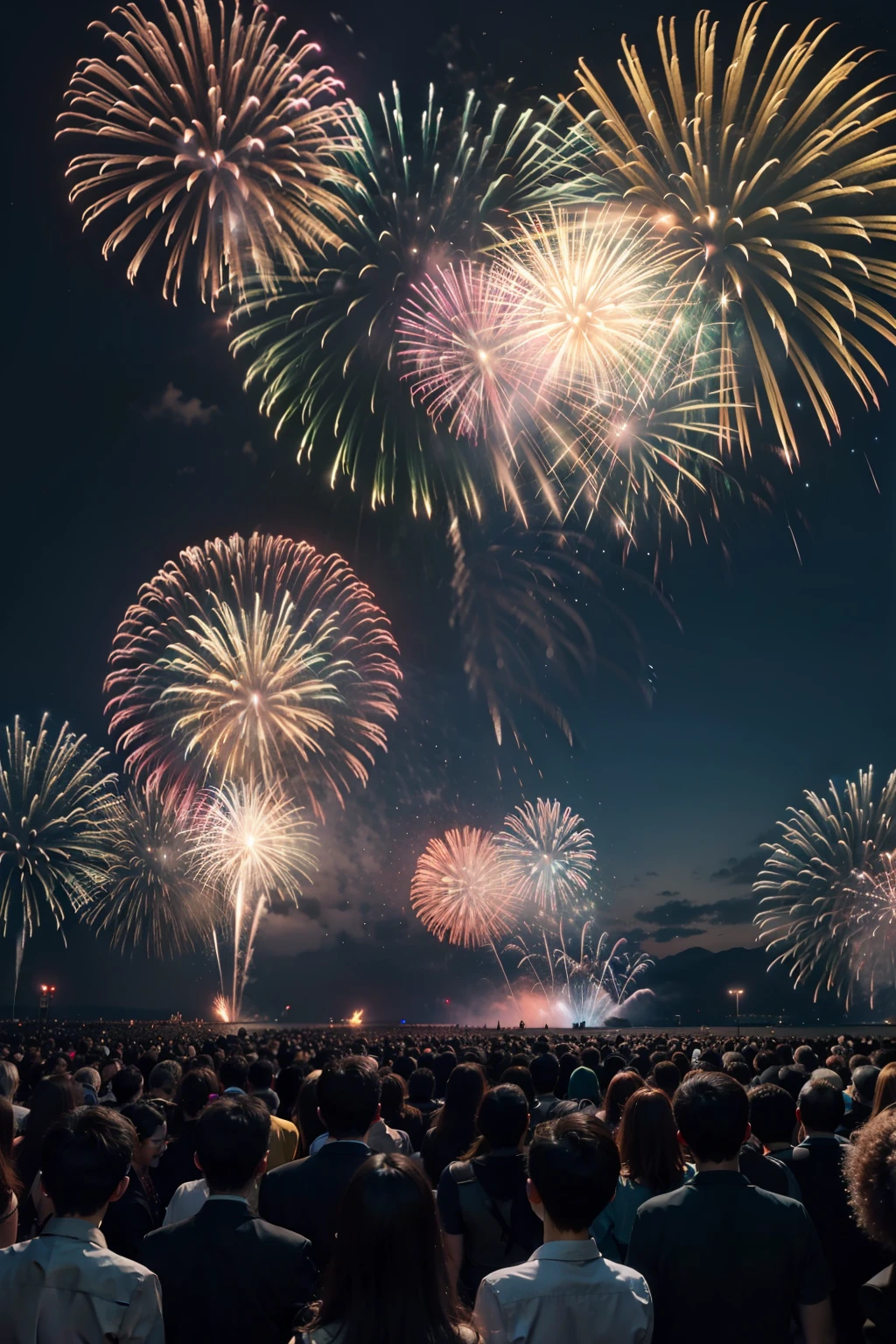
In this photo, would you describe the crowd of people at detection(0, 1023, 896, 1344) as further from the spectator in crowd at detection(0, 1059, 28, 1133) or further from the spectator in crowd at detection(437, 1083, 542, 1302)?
the spectator in crowd at detection(0, 1059, 28, 1133)

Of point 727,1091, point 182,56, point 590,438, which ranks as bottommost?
point 727,1091

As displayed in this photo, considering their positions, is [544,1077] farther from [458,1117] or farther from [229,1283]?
[229,1283]

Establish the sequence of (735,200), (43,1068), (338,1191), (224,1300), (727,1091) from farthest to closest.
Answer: (735,200)
(43,1068)
(338,1191)
(727,1091)
(224,1300)

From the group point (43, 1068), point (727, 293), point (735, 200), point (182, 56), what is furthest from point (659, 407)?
point (43, 1068)

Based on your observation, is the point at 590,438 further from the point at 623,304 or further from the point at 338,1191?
the point at 338,1191

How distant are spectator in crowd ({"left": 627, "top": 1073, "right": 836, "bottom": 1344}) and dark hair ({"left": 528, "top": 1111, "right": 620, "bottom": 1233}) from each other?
0.68 metres

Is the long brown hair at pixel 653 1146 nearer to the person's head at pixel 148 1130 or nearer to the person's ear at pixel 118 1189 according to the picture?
the person's ear at pixel 118 1189

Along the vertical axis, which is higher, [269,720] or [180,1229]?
[269,720]

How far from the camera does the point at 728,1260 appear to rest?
14.9ft

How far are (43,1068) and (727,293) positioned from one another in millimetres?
A: 25747

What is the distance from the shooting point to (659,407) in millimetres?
34406

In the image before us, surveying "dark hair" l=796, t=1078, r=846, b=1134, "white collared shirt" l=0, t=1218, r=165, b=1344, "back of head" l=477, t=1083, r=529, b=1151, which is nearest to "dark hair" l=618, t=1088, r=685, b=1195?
"back of head" l=477, t=1083, r=529, b=1151

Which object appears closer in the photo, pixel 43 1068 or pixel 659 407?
pixel 43 1068

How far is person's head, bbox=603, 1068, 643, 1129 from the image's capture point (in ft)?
25.7
